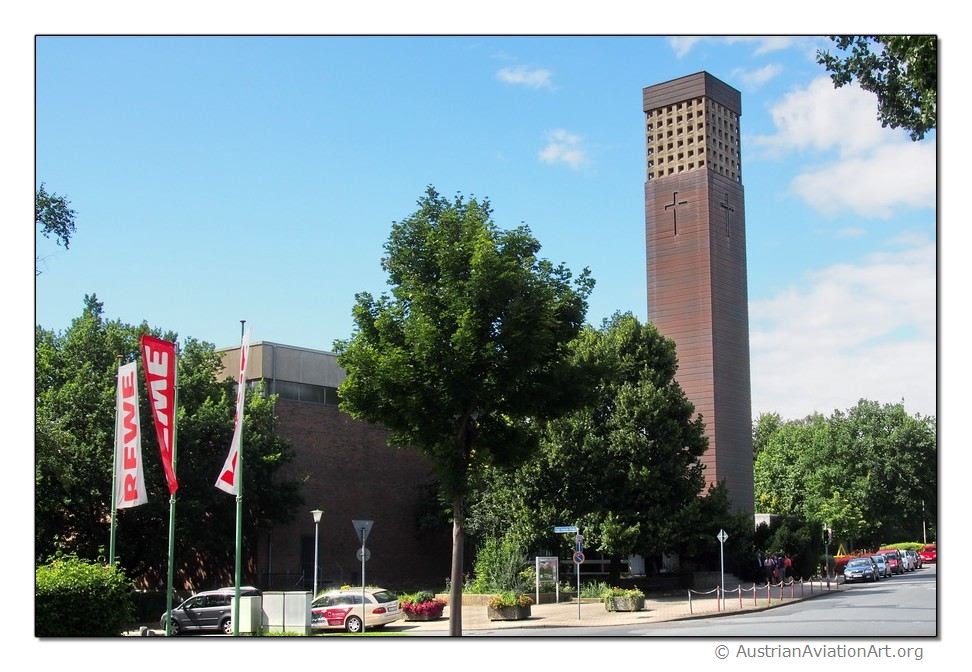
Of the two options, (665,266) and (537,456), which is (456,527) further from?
(665,266)

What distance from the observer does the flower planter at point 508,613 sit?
3328cm

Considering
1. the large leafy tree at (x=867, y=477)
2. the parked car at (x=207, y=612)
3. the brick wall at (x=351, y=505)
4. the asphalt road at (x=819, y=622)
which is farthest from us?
the large leafy tree at (x=867, y=477)

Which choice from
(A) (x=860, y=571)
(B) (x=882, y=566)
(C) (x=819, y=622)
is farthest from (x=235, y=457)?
(B) (x=882, y=566)

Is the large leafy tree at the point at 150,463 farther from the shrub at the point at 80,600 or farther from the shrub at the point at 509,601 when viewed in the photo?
the shrub at the point at 80,600

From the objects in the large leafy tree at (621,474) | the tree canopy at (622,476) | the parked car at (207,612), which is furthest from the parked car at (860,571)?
the parked car at (207,612)

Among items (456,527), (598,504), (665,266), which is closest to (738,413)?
(665,266)

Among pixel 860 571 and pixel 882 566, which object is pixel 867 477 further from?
pixel 860 571

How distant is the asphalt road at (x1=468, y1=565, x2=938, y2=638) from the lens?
896 inches

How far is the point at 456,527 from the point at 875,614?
1139cm

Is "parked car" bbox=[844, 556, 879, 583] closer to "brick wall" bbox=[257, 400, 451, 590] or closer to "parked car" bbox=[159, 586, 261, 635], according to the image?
"brick wall" bbox=[257, 400, 451, 590]

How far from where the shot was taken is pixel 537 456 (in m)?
40.8

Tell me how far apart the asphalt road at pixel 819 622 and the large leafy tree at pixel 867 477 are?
129ft

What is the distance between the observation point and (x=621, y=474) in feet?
136
